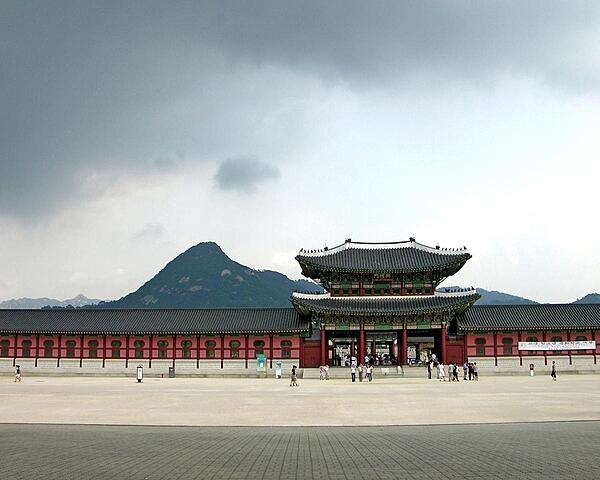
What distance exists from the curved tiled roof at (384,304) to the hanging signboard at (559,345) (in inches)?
302

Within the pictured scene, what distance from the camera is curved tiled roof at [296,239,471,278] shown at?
7019cm

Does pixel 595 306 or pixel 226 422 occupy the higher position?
pixel 595 306

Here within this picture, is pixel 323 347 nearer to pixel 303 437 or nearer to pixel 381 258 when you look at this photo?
pixel 381 258

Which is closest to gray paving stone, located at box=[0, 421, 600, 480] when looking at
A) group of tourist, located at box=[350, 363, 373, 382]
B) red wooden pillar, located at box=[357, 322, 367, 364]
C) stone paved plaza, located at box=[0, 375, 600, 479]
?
stone paved plaza, located at box=[0, 375, 600, 479]

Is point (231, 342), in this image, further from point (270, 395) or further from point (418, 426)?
point (418, 426)

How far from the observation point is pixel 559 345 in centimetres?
6806

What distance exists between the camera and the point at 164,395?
3906cm

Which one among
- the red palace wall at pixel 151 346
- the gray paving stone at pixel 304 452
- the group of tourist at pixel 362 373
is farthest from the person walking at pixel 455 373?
the gray paving stone at pixel 304 452

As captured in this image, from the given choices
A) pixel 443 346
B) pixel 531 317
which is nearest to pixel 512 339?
pixel 531 317

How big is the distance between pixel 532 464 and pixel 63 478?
33.7 feet

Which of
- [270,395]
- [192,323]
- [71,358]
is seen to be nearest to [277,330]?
[192,323]

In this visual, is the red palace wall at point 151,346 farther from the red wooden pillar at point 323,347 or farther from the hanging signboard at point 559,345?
the hanging signboard at point 559,345

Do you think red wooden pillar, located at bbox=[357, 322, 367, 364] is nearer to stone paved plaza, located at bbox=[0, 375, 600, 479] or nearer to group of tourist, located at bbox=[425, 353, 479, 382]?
group of tourist, located at bbox=[425, 353, 479, 382]

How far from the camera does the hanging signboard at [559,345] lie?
6800 cm
